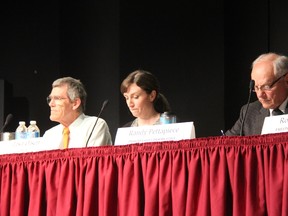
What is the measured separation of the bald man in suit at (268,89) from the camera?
10.1 ft

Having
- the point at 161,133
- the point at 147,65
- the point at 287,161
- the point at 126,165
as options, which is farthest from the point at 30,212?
the point at 147,65

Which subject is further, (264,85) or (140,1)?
(140,1)

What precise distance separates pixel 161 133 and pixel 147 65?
2489mm

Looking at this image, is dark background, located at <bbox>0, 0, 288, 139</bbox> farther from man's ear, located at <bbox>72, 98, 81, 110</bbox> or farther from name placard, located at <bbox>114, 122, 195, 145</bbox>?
name placard, located at <bbox>114, 122, 195, 145</bbox>

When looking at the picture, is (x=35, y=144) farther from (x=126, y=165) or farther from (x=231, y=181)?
(x=231, y=181)

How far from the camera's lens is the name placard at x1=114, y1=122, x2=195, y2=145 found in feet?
8.07

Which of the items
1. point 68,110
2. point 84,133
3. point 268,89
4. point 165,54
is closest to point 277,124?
point 268,89

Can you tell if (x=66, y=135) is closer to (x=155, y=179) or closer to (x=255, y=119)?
(x=255, y=119)

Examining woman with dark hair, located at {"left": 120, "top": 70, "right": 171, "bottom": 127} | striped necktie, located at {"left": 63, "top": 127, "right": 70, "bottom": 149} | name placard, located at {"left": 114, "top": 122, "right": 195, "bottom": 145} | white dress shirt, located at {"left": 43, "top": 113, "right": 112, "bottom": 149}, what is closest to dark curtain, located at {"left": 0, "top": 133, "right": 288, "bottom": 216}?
name placard, located at {"left": 114, "top": 122, "right": 195, "bottom": 145}

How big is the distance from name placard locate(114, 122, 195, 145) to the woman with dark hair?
996 millimetres

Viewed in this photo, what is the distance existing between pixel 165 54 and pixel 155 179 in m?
2.68

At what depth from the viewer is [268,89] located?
3.08 metres

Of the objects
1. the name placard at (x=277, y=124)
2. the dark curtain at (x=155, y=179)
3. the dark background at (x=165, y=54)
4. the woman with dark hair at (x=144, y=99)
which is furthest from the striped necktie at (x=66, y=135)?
the name placard at (x=277, y=124)

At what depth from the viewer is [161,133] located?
2.50 m
